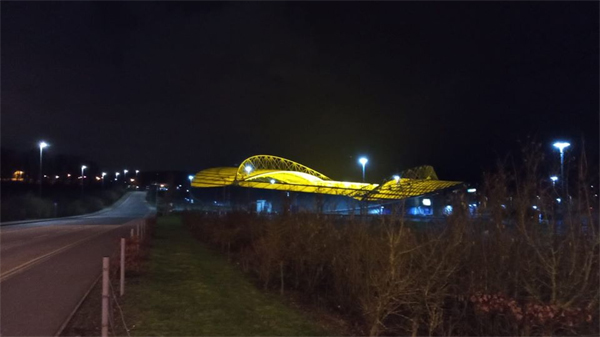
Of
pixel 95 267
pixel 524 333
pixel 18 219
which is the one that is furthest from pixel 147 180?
pixel 524 333

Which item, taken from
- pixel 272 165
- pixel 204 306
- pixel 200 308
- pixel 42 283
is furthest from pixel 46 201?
pixel 200 308

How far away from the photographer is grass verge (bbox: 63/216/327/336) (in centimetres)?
875

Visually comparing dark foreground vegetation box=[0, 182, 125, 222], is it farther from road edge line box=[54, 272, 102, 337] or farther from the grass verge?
road edge line box=[54, 272, 102, 337]

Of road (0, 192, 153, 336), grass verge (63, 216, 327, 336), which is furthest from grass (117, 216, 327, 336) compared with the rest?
road (0, 192, 153, 336)

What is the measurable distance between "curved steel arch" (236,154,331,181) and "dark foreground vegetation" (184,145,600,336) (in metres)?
66.9

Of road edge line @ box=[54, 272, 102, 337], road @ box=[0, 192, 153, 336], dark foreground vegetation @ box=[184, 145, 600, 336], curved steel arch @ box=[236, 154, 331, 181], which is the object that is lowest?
road @ box=[0, 192, 153, 336]

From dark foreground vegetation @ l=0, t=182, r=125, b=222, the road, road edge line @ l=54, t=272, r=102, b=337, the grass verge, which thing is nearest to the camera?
road edge line @ l=54, t=272, r=102, b=337

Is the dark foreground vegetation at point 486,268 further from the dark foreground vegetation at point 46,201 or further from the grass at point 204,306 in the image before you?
the dark foreground vegetation at point 46,201

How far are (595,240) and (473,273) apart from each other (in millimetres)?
1899

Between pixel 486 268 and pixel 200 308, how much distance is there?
5.07m

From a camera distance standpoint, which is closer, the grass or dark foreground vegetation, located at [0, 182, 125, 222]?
the grass

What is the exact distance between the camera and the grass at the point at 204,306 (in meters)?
8.83

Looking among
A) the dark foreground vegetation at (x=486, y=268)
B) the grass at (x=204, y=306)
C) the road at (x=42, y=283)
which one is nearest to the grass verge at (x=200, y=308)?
the grass at (x=204, y=306)

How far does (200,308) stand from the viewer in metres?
10.3
